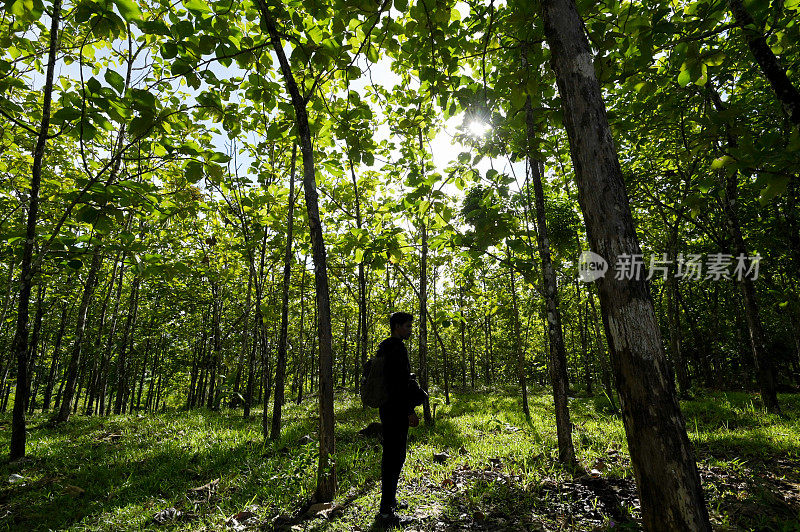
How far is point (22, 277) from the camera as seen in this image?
5.57 meters

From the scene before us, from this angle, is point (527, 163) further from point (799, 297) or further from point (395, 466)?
point (799, 297)

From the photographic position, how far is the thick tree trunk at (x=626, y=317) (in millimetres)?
1712

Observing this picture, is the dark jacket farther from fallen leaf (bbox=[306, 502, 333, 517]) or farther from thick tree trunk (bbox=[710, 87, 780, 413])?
thick tree trunk (bbox=[710, 87, 780, 413])

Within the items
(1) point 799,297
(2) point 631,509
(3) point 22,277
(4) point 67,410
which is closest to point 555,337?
(2) point 631,509

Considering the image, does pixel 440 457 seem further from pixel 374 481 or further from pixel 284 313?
pixel 284 313

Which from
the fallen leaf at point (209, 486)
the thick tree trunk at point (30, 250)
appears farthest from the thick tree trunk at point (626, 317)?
the thick tree trunk at point (30, 250)

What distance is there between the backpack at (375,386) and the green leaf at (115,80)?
Answer: 3605mm

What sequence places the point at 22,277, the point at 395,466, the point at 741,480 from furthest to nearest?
the point at 22,277 < the point at 741,480 < the point at 395,466

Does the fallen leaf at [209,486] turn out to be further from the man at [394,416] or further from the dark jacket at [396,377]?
the dark jacket at [396,377]

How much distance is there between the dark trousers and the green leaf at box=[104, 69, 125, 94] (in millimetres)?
4067

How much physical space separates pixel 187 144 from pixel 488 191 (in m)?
3.06

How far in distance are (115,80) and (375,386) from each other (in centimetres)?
384

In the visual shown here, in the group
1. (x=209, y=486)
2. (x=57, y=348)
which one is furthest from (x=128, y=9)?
(x=57, y=348)

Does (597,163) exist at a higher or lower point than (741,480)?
Answer: higher
